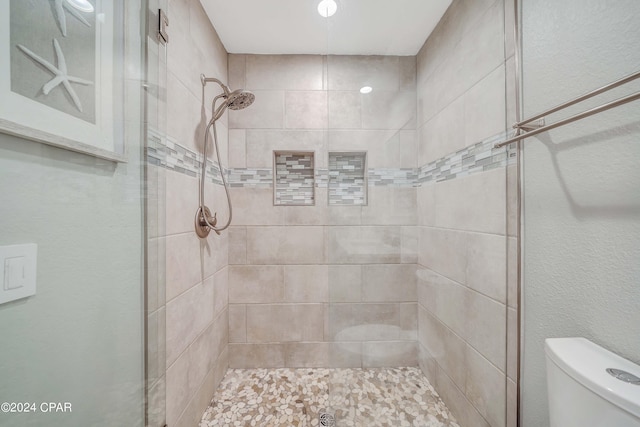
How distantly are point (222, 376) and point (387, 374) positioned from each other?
3.57 feet

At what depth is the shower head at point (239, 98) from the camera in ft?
4.24

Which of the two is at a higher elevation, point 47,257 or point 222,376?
→ point 47,257

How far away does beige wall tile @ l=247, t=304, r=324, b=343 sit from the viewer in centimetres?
170

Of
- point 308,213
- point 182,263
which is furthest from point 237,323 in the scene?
point 308,213

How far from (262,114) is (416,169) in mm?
1151

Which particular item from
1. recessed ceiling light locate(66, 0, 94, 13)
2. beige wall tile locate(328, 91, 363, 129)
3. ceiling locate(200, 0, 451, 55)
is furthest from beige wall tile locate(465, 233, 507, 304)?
recessed ceiling light locate(66, 0, 94, 13)

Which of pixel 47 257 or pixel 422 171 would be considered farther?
pixel 422 171

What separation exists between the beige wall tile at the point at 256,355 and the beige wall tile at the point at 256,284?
33 cm

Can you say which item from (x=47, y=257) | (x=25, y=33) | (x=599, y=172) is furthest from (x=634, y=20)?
(x=47, y=257)

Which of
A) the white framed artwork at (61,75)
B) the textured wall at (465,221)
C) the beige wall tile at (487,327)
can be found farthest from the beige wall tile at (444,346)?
the white framed artwork at (61,75)

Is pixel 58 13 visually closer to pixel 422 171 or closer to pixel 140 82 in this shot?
Result: pixel 140 82

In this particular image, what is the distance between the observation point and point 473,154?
1.11 meters

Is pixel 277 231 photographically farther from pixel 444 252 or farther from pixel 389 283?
pixel 444 252

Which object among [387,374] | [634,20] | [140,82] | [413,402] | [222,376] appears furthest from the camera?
[222,376]
